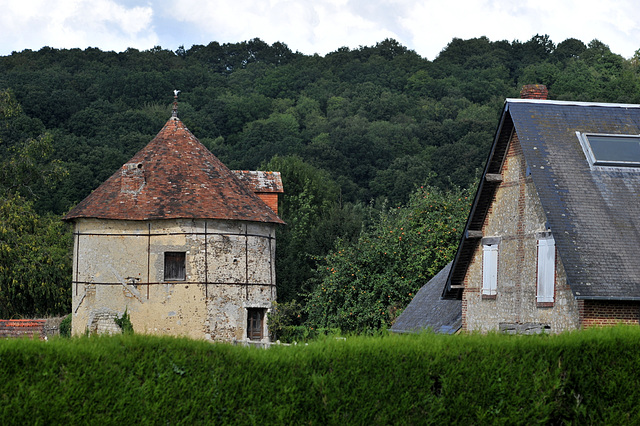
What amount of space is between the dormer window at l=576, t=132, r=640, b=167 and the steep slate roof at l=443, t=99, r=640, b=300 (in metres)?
0.15

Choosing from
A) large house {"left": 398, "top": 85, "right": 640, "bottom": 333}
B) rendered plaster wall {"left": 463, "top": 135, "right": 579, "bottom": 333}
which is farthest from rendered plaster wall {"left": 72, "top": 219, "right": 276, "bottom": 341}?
rendered plaster wall {"left": 463, "top": 135, "right": 579, "bottom": 333}

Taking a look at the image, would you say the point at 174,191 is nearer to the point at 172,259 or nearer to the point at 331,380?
the point at 172,259

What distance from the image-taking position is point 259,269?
3325 centimetres

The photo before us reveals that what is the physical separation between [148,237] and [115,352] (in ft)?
70.7

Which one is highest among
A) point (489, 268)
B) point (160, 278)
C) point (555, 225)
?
point (555, 225)

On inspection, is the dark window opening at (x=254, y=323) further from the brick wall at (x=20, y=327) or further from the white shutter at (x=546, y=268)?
the white shutter at (x=546, y=268)

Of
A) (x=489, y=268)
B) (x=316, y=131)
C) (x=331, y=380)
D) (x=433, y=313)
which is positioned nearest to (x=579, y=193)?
(x=489, y=268)

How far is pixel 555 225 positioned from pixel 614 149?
3101 millimetres

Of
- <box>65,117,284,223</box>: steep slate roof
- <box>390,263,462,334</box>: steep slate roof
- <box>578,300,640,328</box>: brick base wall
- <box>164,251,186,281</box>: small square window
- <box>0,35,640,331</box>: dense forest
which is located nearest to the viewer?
<box>578,300,640,328</box>: brick base wall

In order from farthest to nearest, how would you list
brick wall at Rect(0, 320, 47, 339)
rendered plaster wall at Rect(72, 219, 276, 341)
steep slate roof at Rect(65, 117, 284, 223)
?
steep slate roof at Rect(65, 117, 284, 223), rendered plaster wall at Rect(72, 219, 276, 341), brick wall at Rect(0, 320, 47, 339)

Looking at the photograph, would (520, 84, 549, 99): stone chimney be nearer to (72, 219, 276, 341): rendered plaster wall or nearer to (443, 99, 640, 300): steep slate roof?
(443, 99, 640, 300): steep slate roof

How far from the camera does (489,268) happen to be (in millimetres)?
21312

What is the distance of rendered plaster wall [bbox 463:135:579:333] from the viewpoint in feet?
61.7

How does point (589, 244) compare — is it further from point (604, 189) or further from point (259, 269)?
point (259, 269)
